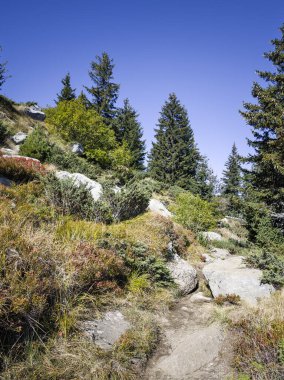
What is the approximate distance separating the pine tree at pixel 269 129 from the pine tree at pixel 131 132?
853 inches

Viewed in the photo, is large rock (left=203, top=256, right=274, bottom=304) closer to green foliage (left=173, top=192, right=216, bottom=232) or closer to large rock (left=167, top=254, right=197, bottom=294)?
large rock (left=167, top=254, right=197, bottom=294)

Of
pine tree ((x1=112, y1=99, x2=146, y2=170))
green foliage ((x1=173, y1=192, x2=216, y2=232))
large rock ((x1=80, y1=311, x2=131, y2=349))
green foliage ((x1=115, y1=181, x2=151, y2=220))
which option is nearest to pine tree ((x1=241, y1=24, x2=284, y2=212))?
green foliage ((x1=173, y1=192, x2=216, y2=232))

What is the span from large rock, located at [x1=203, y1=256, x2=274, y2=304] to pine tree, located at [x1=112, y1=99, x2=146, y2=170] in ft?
91.9

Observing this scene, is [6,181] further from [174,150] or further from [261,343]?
[174,150]

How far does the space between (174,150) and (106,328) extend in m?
30.6

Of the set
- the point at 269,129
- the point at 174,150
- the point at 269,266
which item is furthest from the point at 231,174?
the point at 269,266

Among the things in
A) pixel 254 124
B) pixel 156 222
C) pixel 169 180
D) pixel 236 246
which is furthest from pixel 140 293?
pixel 169 180

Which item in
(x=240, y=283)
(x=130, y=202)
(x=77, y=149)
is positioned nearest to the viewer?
(x=240, y=283)

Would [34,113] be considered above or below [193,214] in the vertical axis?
above

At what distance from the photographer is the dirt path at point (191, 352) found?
11.1 feet

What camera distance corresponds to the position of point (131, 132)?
35219 millimetres

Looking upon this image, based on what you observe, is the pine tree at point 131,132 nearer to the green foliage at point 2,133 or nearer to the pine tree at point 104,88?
the pine tree at point 104,88

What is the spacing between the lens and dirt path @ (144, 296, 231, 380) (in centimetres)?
339

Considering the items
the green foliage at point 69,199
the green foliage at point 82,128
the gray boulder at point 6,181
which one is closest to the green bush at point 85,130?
the green foliage at point 82,128
